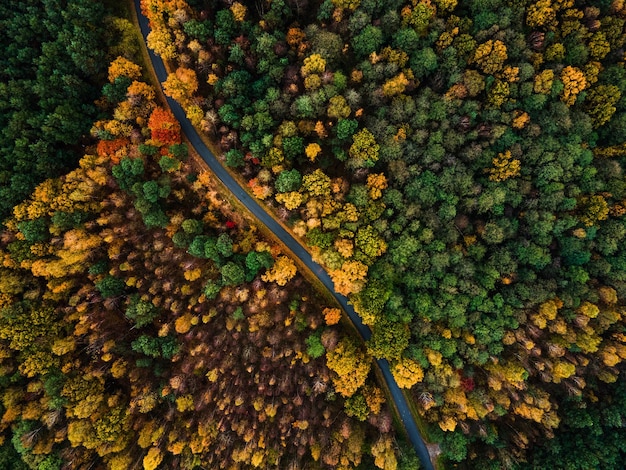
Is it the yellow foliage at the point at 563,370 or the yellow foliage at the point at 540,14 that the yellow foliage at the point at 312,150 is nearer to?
the yellow foliage at the point at 540,14

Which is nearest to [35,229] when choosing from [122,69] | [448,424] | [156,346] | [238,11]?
[156,346]

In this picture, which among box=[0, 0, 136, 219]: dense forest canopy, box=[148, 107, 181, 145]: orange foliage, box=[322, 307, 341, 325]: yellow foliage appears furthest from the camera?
box=[322, 307, 341, 325]: yellow foliage

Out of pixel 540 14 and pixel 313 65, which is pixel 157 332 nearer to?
pixel 313 65

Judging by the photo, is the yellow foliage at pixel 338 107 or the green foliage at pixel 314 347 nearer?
the yellow foliage at pixel 338 107

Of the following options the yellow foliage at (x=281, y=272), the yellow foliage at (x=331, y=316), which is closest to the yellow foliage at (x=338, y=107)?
the yellow foliage at (x=281, y=272)

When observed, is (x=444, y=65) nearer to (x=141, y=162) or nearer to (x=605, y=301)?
(x=605, y=301)

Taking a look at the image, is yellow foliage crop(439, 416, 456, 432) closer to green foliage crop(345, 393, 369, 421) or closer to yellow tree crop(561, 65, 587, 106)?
green foliage crop(345, 393, 369, 421)

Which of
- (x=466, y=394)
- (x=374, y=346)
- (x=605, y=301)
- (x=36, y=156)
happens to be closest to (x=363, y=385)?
(x=374, y=346)

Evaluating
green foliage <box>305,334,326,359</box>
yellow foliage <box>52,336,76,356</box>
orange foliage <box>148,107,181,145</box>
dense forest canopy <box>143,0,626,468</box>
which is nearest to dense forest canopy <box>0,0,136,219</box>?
orange foliage <box>148,107,181,145</box>
